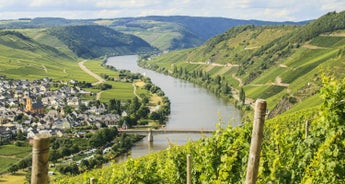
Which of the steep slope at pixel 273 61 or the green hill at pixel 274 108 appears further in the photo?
the steep slope at pixel 273 61

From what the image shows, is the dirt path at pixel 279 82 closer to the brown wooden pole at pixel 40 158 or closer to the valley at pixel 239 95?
the valley at pixel 239 95

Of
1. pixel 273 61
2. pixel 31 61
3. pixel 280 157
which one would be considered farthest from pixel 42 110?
pixel 280 157

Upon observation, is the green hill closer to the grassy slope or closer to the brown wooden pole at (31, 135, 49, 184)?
the grassy slope

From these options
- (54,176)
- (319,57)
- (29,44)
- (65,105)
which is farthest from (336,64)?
(29,44)

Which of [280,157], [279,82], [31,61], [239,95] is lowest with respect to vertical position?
[239,95]

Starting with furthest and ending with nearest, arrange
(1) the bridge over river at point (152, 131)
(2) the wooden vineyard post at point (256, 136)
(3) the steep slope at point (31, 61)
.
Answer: (3) the steep slope at point (31, 61), (1) the bridge over river at point (152, 131), (2) the wooden vineyard post at point (256, 136)

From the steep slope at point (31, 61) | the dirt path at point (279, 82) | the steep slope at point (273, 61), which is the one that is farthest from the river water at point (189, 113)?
the steep slope at point (31, 61)

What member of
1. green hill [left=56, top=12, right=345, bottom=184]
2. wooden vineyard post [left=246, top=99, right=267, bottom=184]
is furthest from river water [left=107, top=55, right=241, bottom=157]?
wooden vineyard post [left=246, top=99, right=267, bottom=184]

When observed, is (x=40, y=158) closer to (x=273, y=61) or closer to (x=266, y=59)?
(x=273, y=61)
